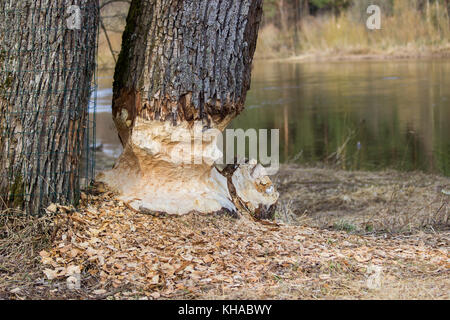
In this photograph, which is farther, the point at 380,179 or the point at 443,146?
the point at 443,146

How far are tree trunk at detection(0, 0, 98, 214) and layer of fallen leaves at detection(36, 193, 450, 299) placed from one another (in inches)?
13.0

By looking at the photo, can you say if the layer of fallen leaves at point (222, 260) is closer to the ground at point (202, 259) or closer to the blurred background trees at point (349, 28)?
the ground at point (202, 259)

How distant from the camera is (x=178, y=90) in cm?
448

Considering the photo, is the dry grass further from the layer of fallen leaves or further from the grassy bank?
the grassy bank

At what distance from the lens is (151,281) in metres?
3.71

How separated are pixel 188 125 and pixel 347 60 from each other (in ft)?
67.5

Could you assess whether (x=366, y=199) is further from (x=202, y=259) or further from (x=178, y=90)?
(x=202, y=259)

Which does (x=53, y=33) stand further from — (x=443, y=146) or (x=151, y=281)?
(x=443, y=146)

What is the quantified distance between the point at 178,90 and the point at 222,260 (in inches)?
48.8

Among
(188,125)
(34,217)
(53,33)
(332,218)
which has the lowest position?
(332,218)

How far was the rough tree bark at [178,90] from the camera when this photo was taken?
4449 millimetres

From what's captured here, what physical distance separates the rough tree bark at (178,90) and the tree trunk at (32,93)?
22.2 inches

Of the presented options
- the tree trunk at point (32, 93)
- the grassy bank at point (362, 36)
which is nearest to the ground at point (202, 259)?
the tree trunk at point (32, 93)

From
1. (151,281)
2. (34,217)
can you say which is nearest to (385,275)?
(151,281)
